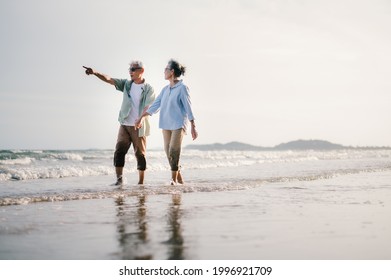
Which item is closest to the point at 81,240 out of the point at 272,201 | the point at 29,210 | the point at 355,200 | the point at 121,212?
the point at 121,212

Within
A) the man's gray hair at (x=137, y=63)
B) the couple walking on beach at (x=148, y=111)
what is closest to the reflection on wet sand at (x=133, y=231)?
the couple walking on beach at (x=148, y=111)

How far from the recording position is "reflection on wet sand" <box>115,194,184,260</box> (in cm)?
269

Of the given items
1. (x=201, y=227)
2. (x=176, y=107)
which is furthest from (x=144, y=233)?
(x=176, y=107)

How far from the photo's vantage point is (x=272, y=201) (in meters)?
5.06

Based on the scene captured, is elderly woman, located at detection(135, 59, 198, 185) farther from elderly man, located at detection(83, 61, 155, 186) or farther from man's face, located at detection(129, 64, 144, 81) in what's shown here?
man's face, located at detection(129, 64, 144, 81)

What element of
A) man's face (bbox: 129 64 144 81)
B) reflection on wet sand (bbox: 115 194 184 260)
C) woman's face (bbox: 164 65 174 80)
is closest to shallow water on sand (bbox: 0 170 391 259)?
reflection on wet sand (bbox: 115 194 184 260)

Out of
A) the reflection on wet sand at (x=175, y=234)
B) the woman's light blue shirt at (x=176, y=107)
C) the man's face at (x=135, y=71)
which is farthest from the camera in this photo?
the man's face at (x=135, y=71)

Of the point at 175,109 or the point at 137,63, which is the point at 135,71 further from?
the point at 175,109

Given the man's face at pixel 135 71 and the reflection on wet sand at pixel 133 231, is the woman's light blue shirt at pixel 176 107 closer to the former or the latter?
the man's face at pixel 135 71

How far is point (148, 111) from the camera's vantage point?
268 inches

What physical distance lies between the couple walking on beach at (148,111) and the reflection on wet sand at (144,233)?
211cm

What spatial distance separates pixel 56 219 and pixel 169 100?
3149 millimetres

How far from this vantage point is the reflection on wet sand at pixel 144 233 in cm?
269
